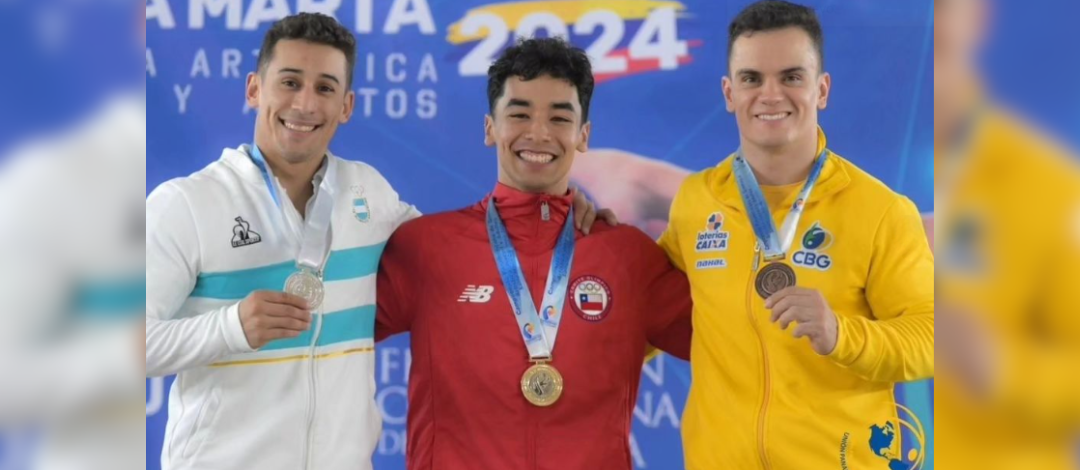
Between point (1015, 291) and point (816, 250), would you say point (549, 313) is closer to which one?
point (816, 250)

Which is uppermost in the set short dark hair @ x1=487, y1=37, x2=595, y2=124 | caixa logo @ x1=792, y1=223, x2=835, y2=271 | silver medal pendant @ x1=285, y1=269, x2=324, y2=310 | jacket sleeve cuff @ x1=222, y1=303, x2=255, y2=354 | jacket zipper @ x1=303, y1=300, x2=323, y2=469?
short dark hair @ x1=487, y1=37, x2=595, y2=124

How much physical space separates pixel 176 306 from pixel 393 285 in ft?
1.93

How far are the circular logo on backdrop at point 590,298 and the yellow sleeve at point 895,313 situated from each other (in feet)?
2.01

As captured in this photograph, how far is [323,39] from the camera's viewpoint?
2.57 m

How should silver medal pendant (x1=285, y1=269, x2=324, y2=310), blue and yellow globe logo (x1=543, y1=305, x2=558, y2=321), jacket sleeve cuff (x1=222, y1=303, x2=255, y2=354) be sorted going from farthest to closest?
blue and yellow globe logo (x1=543, y1=305, x2=558, y2=321) < silver medal pendant (x1=285, y1=269, x2=324, y2=310) < jacket sleeve cuff (x1=222, y1=303, x2=255, y2=354)

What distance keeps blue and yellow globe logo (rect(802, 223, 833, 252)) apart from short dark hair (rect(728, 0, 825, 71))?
44 cm

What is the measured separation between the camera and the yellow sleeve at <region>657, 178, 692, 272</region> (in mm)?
2658

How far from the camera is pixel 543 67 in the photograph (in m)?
2.76

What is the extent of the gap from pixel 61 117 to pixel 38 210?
0.17ft

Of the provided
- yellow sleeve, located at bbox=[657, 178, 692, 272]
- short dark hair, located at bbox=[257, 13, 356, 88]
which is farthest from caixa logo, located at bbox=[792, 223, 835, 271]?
short dark hair, located at bbox=[257, 13, 356, 88]

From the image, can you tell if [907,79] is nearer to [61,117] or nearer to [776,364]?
[776,364]

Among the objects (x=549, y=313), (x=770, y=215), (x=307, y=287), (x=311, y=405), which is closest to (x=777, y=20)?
(x=770, y=215)

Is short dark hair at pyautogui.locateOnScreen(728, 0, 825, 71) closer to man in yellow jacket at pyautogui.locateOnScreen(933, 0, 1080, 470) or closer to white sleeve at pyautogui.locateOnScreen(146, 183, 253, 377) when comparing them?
white sleeve at pyautogui.locateOnScreen(146, 183, 253, 377)

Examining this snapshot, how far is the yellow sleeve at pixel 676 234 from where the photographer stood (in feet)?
8.72
